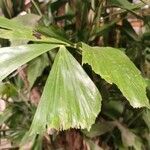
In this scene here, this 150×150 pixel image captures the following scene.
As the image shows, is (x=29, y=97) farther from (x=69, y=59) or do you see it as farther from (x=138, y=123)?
(x=69, y=59)

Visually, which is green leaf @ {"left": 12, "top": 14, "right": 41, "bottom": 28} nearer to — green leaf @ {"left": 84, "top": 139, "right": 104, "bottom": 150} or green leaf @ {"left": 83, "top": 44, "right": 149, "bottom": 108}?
green leaf @ {"left": 83, "top": 44, "right": 149, "bottom": 108}

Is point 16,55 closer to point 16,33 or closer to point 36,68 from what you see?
point 16,33

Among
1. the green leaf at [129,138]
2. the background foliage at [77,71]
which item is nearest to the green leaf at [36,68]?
the background foliage at [77,71]

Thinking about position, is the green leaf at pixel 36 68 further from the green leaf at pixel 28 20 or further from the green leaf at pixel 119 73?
the green leaf at pixel 119 73

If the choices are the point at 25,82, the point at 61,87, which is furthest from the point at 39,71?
the point at 61,87

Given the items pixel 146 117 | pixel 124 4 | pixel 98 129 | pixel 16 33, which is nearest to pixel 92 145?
pixel 98 129

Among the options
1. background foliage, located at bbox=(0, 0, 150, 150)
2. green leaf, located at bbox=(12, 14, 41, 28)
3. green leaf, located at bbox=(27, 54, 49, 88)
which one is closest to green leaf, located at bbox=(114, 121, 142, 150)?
background foliage, located at bbox=(0, 0, 150, 150)
